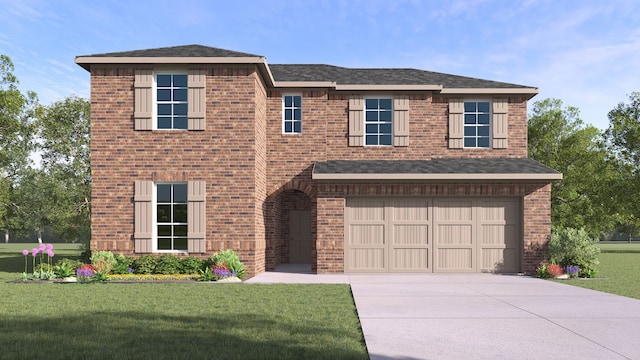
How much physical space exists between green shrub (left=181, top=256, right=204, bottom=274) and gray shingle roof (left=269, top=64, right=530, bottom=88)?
7113 mm

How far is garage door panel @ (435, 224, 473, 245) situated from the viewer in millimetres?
16953

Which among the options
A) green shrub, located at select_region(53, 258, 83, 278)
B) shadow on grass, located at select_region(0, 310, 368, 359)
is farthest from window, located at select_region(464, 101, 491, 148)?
green shrub, located at select_region(53, 258, 83, 278)

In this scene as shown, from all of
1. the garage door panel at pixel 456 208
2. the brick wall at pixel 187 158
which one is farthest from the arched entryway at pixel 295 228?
the garage door panel at pixel 456 208

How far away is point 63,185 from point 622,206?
3322 centimetres

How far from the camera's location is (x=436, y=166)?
17.3 m

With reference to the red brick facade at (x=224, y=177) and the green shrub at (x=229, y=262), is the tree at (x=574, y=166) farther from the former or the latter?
the green shrub at (x=229, y=262)

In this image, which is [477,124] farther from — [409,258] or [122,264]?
[122,264]

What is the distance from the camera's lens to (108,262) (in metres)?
14.9

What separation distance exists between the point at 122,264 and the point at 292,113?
747 cm

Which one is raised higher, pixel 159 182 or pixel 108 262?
pixel 159 182

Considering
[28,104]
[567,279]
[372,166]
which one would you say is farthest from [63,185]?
[567,279]

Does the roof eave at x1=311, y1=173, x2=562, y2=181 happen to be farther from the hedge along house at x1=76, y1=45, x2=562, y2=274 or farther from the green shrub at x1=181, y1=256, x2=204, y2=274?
the green shrub at x1=181, y1=256, x2=204, y2=274

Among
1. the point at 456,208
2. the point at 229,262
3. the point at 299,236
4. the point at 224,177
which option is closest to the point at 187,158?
the point at 224,177

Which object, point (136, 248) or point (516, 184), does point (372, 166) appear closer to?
→ point (516, 184)
